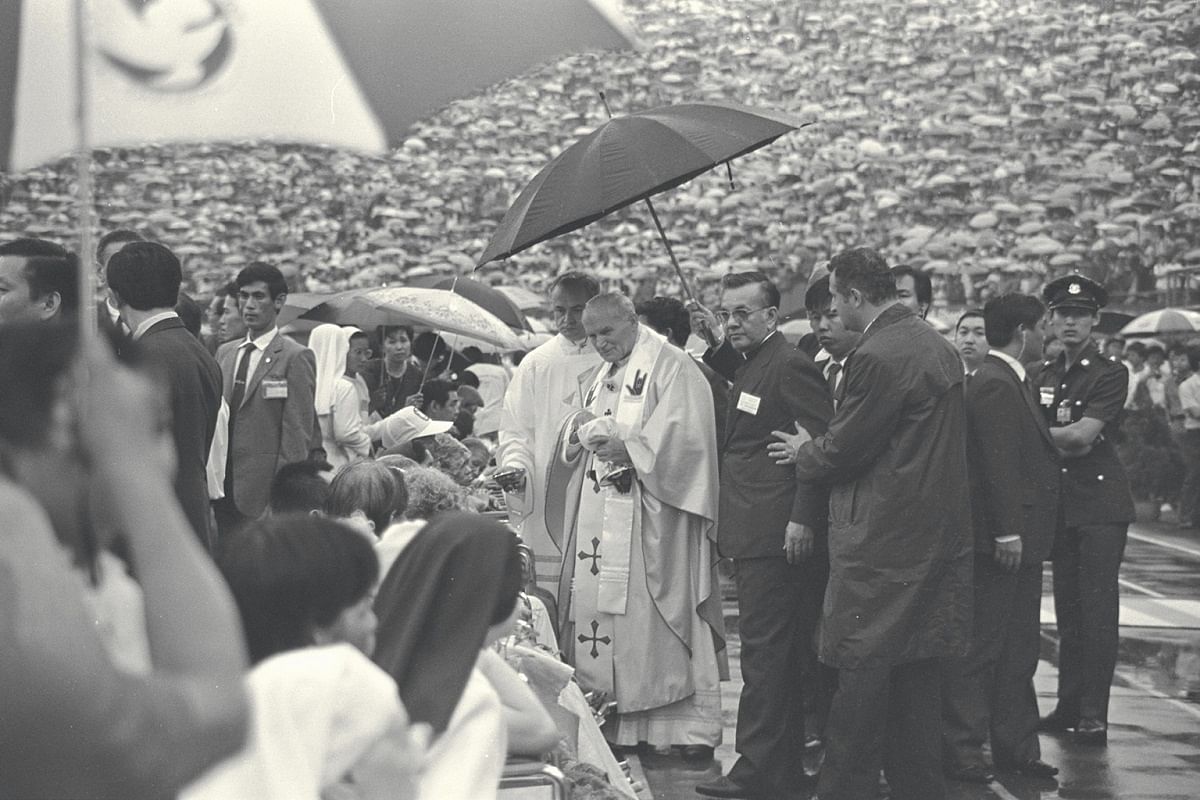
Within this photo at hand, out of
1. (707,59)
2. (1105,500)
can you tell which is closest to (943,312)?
(707,59)

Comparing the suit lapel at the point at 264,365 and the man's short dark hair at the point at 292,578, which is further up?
the suit lapel at the point at 264,365

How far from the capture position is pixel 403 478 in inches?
190

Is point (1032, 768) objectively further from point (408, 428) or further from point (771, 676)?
point (408, 428)

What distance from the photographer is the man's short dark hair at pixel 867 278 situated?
5602 mm

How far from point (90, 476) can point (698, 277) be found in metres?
36.3

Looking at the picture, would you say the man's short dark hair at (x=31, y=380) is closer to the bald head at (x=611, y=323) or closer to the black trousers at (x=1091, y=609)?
the bald head at (x=611, y=323)

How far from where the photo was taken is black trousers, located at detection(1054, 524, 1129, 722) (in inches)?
274

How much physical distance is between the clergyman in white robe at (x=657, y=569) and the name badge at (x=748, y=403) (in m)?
0.68

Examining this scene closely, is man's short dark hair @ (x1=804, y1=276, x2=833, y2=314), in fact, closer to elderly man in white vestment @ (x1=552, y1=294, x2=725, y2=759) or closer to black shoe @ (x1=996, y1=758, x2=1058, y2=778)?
elderly man in white vestment @ (x1=552, y1=294, x2=725, y2=759)


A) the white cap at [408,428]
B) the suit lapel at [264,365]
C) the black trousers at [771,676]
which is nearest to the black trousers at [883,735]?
the black trousers at [771,676]

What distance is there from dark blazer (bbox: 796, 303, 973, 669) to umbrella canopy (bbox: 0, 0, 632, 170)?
2.14 metres

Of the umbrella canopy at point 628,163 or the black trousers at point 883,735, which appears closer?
the black trousers at point 883,735

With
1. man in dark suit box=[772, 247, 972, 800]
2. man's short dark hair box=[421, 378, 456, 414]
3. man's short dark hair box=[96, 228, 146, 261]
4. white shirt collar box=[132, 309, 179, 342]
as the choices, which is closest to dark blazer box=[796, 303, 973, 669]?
man in dark suit box=[772, 247, 972, 800]

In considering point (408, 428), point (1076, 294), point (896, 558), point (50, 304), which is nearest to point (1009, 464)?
point (896, 558)
